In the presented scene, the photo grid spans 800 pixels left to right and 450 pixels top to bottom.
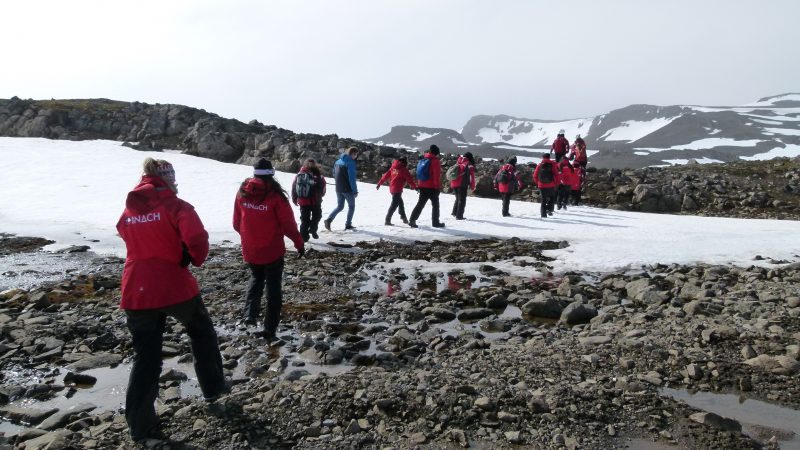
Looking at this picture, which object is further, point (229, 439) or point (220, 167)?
point (220, 167)

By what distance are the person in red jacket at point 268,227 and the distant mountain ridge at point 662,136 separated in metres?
82.7

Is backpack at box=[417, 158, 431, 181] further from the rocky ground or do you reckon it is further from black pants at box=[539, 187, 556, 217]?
the rocky ground

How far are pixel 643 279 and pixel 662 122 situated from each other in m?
163

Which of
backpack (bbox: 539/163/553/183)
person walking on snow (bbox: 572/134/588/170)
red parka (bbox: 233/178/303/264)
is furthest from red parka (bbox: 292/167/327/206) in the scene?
person walking on snow (bbox: 572/134/588/170)

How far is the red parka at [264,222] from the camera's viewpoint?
23.7 feet

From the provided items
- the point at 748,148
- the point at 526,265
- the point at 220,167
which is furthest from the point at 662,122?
the point at 526,265

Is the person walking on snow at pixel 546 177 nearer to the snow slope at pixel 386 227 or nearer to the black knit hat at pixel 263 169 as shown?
the snow slope at pixel 386 227

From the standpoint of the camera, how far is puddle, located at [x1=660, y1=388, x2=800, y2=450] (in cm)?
453

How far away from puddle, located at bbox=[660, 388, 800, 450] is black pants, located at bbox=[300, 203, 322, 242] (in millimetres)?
10101

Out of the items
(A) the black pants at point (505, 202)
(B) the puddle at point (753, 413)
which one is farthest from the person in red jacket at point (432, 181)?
(B) the puddle at point (753, 413)

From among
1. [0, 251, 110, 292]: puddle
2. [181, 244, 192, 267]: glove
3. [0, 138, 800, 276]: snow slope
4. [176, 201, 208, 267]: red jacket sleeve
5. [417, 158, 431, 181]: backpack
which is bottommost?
[0, 251, 110, 292]: puddle

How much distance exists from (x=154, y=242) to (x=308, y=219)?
921 centimetres

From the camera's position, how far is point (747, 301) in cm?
817

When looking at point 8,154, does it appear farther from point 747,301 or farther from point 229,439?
point 747,301
